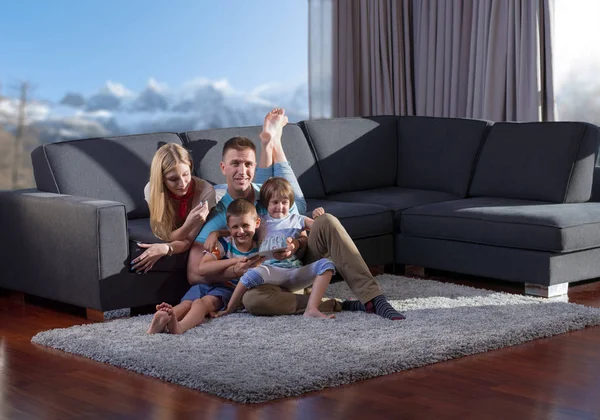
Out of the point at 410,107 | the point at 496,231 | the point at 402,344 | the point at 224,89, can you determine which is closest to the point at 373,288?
the point at 402,344

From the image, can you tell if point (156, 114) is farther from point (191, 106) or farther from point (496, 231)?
point (496, 231)

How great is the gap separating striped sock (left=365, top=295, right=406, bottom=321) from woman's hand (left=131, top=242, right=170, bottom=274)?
0.86 metres

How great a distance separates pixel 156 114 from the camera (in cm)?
942

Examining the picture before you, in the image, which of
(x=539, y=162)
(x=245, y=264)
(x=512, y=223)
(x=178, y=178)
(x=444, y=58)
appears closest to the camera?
(x=245, y=264)

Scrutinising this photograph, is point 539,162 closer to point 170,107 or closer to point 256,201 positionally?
point 256,201

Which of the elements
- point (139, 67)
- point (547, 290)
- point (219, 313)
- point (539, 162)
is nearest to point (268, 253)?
point (219, 313)

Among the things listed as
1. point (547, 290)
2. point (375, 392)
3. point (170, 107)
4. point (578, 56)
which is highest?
point (578, 56)

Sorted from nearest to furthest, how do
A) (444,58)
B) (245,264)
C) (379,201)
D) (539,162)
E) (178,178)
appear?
(245,264), (178,178), (539,162), (379,201), (444,58)

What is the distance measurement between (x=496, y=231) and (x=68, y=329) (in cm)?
197

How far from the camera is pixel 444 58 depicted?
22.6 ft

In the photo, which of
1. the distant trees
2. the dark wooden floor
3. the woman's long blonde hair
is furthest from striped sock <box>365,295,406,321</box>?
the distant trees

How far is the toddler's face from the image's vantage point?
4293mm

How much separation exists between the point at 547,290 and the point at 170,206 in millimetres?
1700

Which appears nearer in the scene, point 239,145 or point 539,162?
point 239,145
